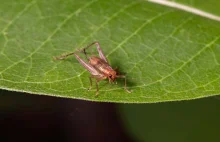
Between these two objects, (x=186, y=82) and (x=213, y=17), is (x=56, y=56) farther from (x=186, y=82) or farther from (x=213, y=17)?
(x=213, y=17)

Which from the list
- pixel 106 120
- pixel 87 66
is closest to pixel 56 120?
pixel 106 120

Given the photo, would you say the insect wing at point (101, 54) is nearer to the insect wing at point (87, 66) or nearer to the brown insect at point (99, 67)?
the brown insect at point (99, 67)

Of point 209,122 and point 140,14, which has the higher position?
point 140,14

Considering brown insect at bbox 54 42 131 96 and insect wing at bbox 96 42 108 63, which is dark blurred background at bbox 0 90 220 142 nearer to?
brown insect at bbox 54 42 131 96

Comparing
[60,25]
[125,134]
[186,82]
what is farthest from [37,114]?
[186,82]

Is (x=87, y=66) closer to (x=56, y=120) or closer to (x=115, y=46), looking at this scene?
(x=115, y=46)

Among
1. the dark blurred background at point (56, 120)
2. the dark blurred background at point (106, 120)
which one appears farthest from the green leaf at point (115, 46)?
the dark blurred background at point (56, 120)
